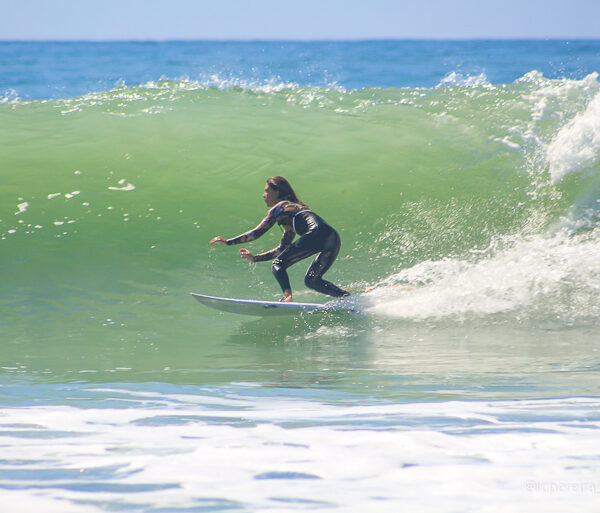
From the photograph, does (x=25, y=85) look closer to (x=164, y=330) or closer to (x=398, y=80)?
(x=398, y=80)

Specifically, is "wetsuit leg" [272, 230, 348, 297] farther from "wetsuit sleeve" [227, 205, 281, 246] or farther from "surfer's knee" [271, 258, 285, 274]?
"wetsuit sleeve" [227, 205, 281, 246]

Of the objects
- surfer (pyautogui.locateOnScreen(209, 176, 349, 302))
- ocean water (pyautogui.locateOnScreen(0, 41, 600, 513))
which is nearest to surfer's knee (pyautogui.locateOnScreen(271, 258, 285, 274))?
surfer (pyautogui.locateOnScreen(209, 176, 349, 302))

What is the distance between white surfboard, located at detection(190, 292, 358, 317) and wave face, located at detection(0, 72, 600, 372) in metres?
→ 0.27

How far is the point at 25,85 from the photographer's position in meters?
23.5

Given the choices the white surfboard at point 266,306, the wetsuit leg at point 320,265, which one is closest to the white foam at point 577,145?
the wetsuit leg at point 320,265

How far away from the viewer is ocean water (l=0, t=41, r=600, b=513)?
279 centimetres

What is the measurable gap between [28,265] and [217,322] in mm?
2568

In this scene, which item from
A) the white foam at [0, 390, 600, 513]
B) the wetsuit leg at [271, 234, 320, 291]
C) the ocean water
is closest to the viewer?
the white foam at [0, 390, 600, 513]

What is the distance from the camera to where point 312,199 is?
952 cm

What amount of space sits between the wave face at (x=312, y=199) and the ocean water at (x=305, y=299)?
4 centimetres

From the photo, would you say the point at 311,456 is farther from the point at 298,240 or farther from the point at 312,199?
the point at 312,199

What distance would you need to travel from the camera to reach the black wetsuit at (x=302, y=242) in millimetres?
5910

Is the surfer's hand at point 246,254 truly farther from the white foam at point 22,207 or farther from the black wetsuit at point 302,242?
the white foam at point 22,207

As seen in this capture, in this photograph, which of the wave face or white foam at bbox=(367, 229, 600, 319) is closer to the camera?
white foam at bbox=(367, 229, 600, 319)
